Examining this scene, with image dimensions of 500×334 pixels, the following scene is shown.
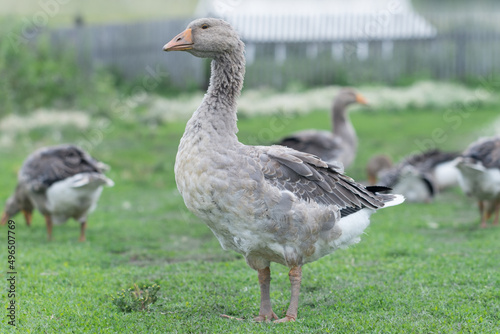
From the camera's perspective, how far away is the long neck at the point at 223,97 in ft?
19.4

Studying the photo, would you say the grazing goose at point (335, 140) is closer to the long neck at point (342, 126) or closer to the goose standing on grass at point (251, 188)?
the long neck at point (342, 126)

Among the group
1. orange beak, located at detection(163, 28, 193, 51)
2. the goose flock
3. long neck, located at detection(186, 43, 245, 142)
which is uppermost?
orange beak, located at detection(163, 28, 193, 51)

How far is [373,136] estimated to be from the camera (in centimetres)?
1805

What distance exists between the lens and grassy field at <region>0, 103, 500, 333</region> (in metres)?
5.92

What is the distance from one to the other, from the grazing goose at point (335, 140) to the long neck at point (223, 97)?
533cm

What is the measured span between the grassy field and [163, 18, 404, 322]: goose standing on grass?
743 mm

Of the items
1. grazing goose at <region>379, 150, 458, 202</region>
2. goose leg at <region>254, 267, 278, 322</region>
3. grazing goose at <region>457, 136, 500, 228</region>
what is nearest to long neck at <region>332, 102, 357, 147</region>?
grazing goose at <region>379, 150, 458, 202</region>

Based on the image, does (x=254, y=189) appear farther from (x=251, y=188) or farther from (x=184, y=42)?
(x=184, y=42)

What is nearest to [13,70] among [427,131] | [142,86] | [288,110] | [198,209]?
[142,86]

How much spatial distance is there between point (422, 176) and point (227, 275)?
640 cm

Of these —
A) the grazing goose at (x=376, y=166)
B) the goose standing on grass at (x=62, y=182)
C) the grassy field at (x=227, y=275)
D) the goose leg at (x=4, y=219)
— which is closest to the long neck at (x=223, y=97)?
the grassy field at (x=227, y=275)

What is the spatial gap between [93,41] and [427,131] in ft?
47.5

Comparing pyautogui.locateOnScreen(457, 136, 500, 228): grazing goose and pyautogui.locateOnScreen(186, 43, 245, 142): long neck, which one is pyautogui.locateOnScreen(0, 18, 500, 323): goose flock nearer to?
pyautogui.locateOnScreen(186, 43, 245, 142): long neck

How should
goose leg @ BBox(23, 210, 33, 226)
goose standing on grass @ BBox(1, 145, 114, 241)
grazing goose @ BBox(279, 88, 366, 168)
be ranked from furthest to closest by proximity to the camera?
grazing goose @ BBox(279, 88, 366, 168) → goose leg @ BBox(23, 210, 33, 226) → goose standing on grass @ BBox(1, 145, 114, 241)
